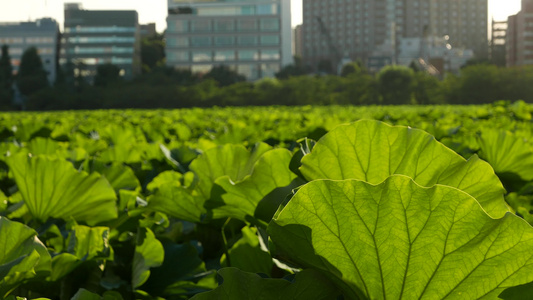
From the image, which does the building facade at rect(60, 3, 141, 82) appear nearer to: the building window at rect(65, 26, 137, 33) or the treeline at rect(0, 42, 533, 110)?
the building window at rect(65, 26, 137, 33)

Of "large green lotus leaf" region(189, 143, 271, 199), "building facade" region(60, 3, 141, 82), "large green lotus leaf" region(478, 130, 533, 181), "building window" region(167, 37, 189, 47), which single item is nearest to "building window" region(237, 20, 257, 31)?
"building window" region(167, 37, 189, 47)

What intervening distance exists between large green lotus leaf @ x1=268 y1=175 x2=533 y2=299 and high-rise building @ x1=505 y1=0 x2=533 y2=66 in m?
73.0

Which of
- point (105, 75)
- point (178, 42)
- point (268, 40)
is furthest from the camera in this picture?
point (268, 40)

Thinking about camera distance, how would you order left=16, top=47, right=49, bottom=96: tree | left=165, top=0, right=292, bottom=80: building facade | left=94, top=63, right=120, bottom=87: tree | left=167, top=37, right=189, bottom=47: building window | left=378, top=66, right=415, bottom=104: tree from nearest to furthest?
1. left=378, top=66, right=415, bottom=104: tree
2. left=94, top=63, right=120, bottom=87: tree
3. left=16, top=47, right=49, bottom=96: tree
4. left=167, top=37, right=189, bottom=47: building window
5. left=165, top=0, right=292, bottom=80: building facade

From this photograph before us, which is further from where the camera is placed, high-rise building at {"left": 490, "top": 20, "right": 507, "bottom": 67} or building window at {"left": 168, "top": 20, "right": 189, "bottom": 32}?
high-rise building at {"left": 490, "top": 20, "right": 507, "bottom": 67}

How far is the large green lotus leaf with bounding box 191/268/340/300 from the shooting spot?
401 mm

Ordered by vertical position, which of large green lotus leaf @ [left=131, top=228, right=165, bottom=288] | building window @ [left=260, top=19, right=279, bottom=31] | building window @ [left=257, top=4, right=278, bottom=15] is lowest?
large green lotus leaf @ [left=131, top=228, right=165, bottom=288]

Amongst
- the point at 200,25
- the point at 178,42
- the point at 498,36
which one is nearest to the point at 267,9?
the point at 200,25

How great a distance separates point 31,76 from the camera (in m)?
45.2

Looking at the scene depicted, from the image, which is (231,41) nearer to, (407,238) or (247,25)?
(247,25)

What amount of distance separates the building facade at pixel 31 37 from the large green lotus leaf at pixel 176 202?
6641cm

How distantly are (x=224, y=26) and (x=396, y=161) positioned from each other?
190 ft

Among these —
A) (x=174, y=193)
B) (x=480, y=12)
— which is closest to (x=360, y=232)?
(x=174, y=193)

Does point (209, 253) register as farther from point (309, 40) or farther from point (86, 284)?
point (309, 40)
